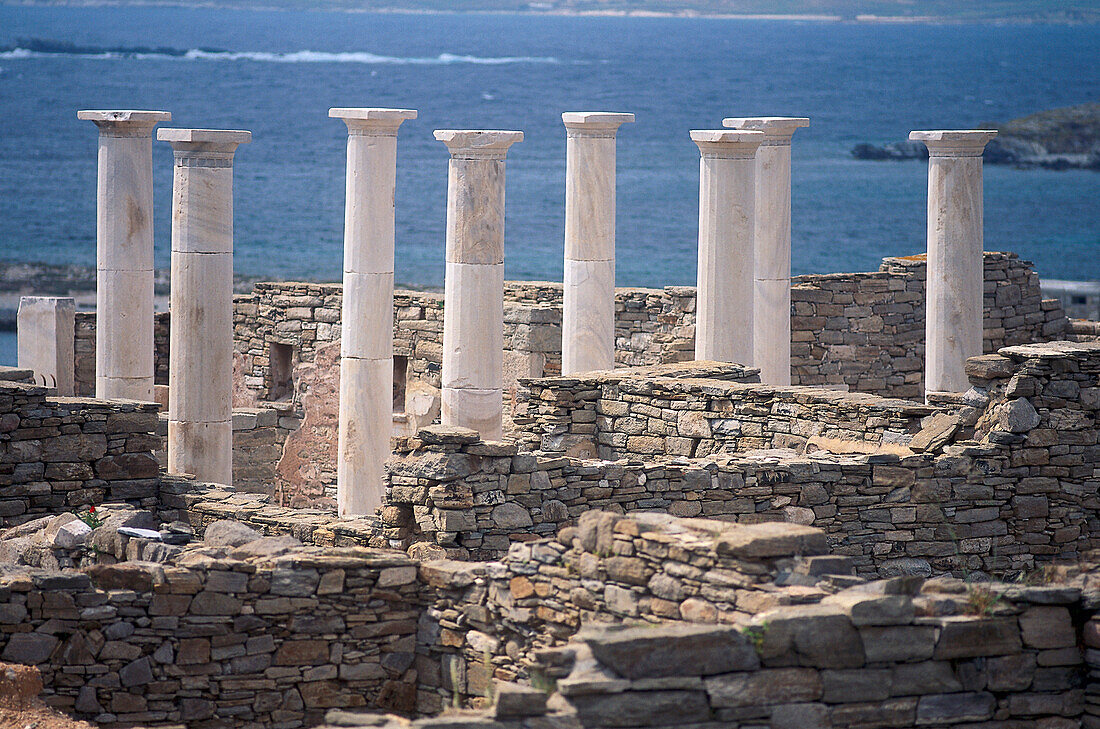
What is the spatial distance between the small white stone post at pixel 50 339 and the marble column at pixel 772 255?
32.2 ft

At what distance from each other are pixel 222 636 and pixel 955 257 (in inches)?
424

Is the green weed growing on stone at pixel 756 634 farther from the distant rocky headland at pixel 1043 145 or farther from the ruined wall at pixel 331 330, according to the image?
the distant rocky headland at pixel 1043 145

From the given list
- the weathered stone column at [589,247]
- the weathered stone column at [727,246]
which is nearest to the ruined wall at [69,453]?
the weathered stone column at [589,247]

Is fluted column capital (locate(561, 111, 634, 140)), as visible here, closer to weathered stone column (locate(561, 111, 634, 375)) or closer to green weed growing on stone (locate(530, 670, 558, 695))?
weathered stone column (locate(561, 111, 634, 375))

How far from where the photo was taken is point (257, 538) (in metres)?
12.5

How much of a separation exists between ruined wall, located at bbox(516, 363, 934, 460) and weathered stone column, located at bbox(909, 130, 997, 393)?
377 cm

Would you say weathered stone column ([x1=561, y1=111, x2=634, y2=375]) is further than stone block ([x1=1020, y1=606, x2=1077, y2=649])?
Yes

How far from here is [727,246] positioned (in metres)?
20.1

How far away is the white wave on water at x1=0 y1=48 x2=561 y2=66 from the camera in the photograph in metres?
114

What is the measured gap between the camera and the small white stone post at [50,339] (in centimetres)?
2380

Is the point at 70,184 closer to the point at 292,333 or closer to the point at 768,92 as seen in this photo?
the point at 768,92

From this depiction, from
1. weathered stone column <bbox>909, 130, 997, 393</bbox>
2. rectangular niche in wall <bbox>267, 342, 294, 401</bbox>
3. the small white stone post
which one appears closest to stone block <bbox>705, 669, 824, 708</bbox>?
weathered stone column <bbox>909, 130, 997, 393</bbox>

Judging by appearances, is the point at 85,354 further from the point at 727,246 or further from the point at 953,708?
the point at 953,708

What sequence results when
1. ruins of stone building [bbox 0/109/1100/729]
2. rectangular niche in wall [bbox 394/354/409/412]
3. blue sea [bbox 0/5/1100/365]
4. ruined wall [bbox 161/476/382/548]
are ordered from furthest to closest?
blue sea [bbox 0/5/1100/365]
rectangular niche in wall [bbox 394/354/409/412]
ruined wall [bbox 161/476/382/548]
ruins of stone building [bbox 0/109/1100/729]
